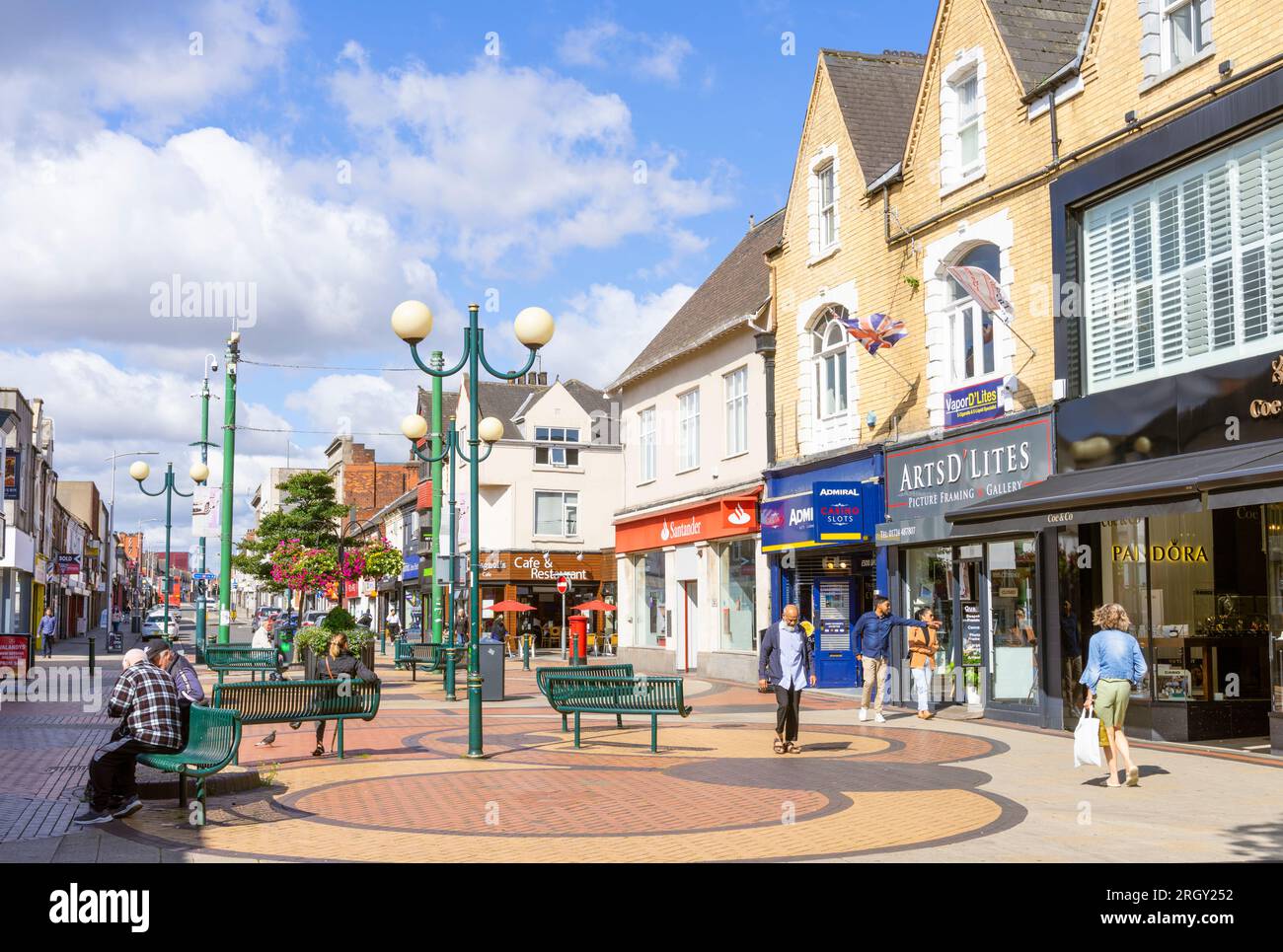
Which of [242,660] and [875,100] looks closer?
[242,660]

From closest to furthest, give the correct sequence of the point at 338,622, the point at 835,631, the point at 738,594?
the point at 338,622 → the point at 835,631 → the point at 738,594

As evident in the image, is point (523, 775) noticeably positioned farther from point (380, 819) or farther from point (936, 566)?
point (936, 566)

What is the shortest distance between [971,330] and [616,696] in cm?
872

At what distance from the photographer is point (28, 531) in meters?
52.4

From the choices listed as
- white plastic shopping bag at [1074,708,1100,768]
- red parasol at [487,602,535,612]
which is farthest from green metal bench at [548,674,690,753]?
red parasol at [487,602,535,612]

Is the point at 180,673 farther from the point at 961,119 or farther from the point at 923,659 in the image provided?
the point at 961,119

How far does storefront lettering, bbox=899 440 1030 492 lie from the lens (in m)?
18.9

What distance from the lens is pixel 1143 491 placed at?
14125 mm

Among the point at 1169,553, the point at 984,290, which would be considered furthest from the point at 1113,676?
the point at 984,290

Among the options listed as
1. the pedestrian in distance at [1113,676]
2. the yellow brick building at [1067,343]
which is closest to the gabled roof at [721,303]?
the yellow brick building at [1067,343]

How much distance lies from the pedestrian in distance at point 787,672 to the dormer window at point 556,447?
40.8 m

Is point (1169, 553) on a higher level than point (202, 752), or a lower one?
higher
